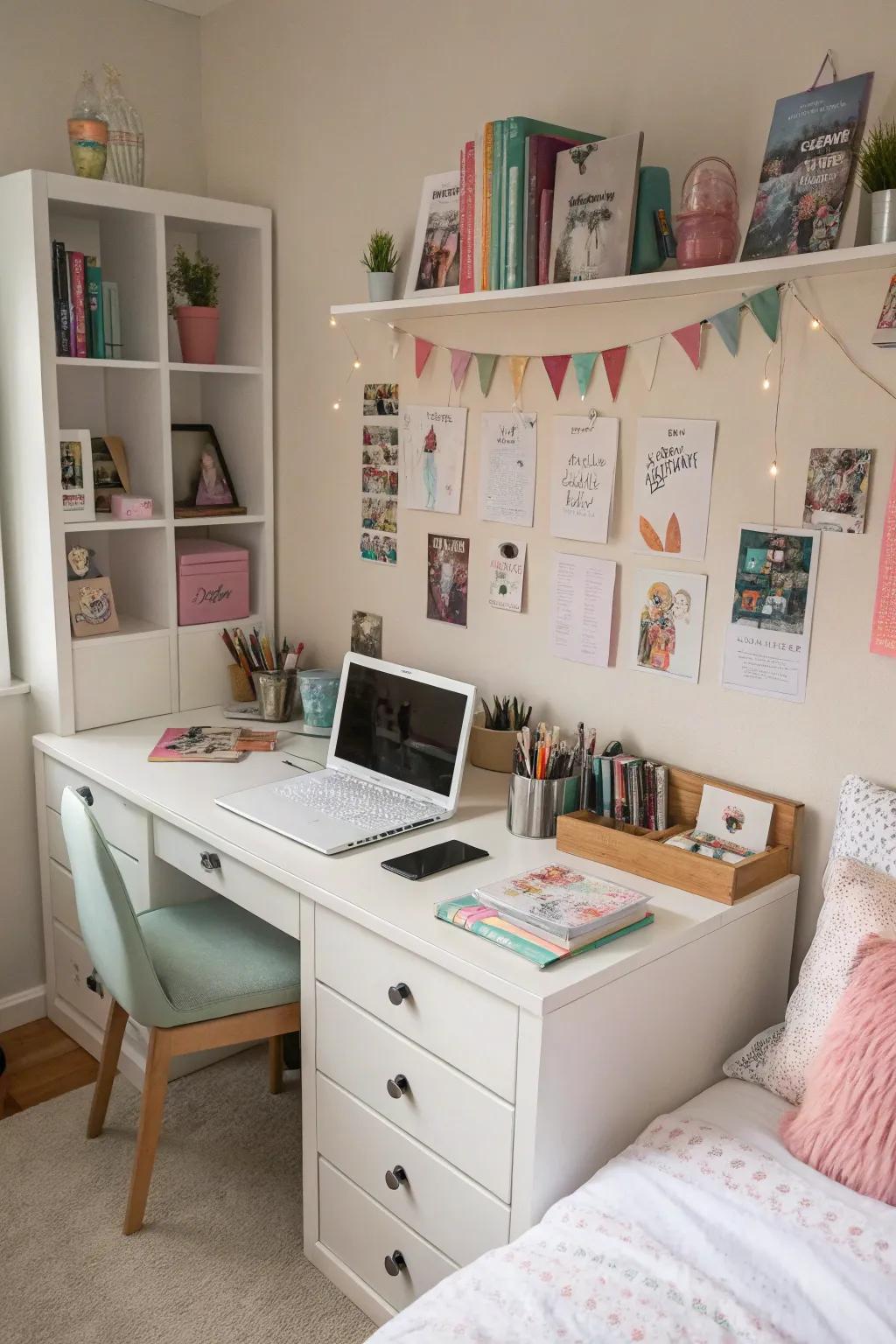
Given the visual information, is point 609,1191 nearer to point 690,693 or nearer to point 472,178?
point 690,693

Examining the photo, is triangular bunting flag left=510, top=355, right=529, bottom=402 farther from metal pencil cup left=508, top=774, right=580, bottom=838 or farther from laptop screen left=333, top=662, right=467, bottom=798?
metal pencil cup left=508, top=774, right=580, bottom=838

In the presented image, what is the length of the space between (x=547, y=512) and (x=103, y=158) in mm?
1327

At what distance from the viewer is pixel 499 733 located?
7.99ft

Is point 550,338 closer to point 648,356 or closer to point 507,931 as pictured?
point 648,356

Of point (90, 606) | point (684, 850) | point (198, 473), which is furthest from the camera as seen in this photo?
point (198, 473)

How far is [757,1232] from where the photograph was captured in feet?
4.72

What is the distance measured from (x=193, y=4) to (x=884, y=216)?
2.11 metres

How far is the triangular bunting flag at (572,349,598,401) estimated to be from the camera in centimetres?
217

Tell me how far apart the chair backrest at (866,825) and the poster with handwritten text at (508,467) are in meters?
0.88

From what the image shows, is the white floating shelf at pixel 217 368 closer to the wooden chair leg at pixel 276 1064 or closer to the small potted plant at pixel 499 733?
the small potted plant at pixel 499 733

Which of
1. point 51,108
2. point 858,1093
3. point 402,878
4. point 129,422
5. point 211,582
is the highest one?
point 51,108

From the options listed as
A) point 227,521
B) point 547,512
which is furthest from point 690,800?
point 227,521

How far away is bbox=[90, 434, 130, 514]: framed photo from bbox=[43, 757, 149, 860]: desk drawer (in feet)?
2.15

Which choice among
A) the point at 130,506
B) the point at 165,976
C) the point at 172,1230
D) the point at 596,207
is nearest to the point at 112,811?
the point at 165,976
